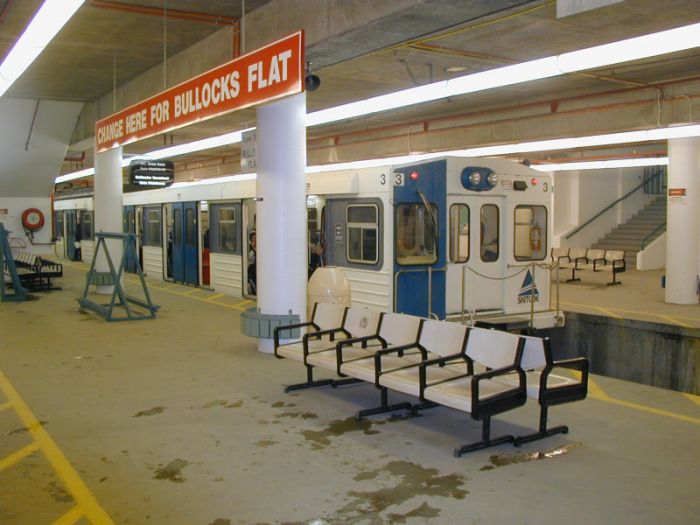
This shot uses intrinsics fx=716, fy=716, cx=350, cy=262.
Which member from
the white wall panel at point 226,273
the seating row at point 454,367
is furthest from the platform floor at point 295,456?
the white wall panel at point 226,273

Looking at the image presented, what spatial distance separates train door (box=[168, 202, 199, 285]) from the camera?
1772 centimetres

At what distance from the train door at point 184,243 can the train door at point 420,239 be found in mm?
8383

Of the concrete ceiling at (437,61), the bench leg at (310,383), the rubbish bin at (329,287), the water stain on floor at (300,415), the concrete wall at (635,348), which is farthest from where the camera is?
the concrete wall at (635,348)

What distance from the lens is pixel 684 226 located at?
610 inches

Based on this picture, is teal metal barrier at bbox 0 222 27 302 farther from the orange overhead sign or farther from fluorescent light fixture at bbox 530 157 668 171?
fluorescent light fixture at bbox 530 157 668 171

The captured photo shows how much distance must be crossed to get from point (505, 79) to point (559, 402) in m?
3.71

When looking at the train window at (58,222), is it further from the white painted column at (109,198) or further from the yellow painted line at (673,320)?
the yellow painted line at (673,320)

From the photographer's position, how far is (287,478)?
5.24m

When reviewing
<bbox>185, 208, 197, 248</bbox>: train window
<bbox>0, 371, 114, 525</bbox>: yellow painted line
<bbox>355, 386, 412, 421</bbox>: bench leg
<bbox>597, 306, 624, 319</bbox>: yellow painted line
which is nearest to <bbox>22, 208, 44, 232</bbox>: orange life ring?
<bbox>185, 208, 197, 248</bbox>: train window

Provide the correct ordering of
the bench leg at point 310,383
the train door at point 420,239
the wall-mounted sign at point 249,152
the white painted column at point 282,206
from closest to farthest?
the bench leg at point 310,383
the white painted column at point 282,206
the wall-mounted sign at point 249,152
the train door at point 420,239

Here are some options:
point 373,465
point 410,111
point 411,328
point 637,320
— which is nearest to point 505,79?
point 411,328

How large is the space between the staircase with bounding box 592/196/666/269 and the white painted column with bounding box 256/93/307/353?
17.4 meters

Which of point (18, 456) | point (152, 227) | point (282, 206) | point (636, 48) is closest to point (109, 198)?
point (152, 227)

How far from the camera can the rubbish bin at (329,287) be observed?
32.0ft
